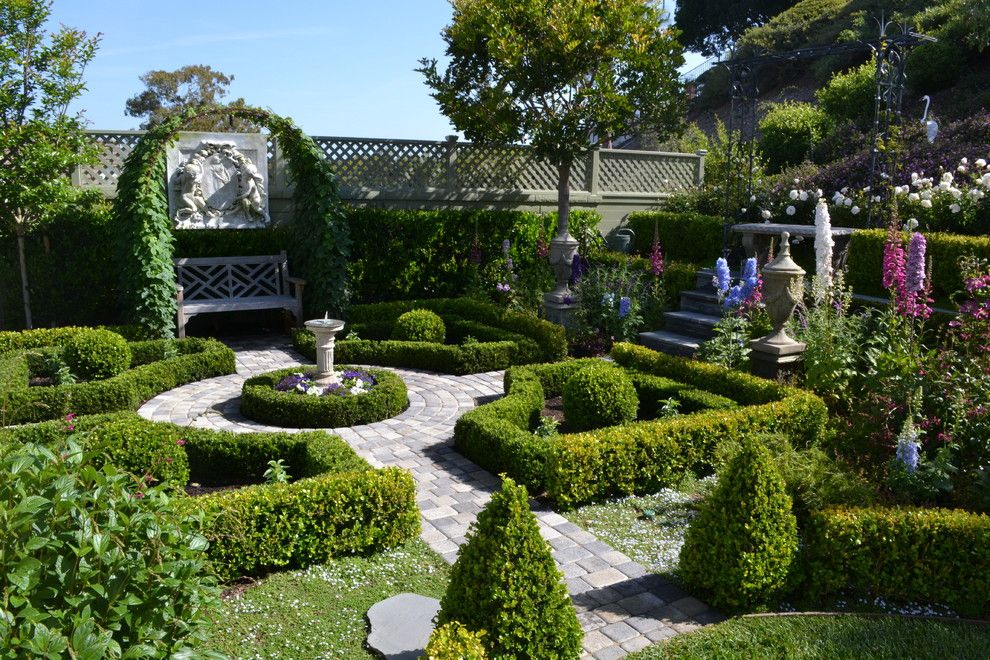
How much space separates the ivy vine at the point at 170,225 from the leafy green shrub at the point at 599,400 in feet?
18.1

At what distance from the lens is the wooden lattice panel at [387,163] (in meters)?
13.4

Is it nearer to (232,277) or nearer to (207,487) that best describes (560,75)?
(232,277)

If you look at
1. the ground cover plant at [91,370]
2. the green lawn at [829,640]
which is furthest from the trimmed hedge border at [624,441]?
the ground cover plant at [91,370]

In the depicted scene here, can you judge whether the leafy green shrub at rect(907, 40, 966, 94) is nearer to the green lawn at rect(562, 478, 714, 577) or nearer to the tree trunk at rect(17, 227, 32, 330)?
the green lawn at rect(562, 478, 714, 577)

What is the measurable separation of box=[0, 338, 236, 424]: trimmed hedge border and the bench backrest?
234cm

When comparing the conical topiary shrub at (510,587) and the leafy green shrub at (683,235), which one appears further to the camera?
the leafy green shrub at (683,235)

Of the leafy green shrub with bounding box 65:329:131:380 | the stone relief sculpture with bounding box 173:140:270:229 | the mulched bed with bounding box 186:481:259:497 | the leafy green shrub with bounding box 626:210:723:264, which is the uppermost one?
the stone relief sculpture with bounding box 173:140:270:229

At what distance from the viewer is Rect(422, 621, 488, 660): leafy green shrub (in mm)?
3422

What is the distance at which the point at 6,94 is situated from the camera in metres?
10.5

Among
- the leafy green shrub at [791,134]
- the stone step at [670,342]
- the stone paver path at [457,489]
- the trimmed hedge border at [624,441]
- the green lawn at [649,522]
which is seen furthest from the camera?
the leafy green shrub at [791,134]

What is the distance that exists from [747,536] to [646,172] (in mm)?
13028

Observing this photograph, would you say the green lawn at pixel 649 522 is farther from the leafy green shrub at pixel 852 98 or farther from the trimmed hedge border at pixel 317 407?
the leafy green shrub at pixel 852 98

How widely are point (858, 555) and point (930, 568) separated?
1.43ft

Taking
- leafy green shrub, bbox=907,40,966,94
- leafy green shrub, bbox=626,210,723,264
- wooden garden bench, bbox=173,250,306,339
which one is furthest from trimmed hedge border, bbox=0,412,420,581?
leafy green shrub, bbox=907,40,966,94
